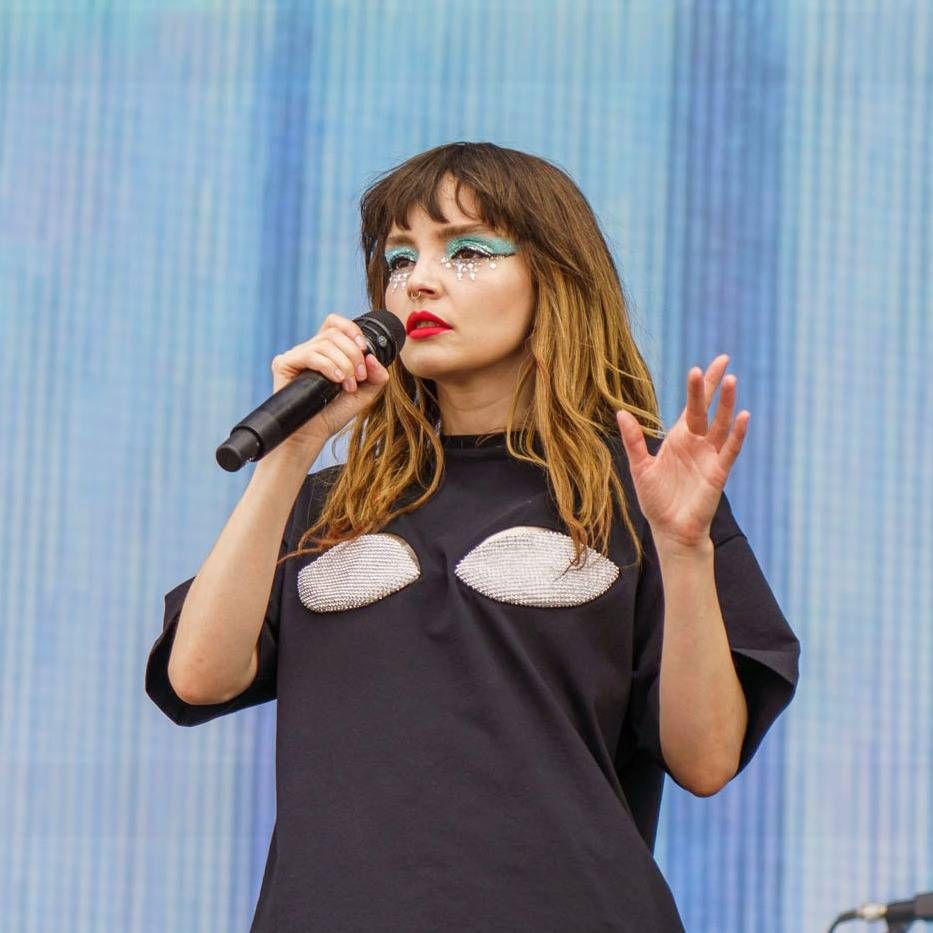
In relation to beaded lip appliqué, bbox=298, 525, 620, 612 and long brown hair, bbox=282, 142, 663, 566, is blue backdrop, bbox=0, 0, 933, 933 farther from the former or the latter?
beaded lip appliqué, bbox=298, 525, 620, 612

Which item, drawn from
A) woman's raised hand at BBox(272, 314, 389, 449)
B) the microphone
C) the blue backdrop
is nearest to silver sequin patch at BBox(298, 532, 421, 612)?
woman's raised hand at BBox(272, 314, 389, 449)

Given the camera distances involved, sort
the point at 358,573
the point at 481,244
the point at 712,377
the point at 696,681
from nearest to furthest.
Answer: the point at 712,377, the point at 696,681, the point at 358,573, the point at 481,244

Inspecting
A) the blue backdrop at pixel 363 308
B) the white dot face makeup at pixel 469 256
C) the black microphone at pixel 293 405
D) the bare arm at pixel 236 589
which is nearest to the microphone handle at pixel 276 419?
the black microphone at pixel 293 405

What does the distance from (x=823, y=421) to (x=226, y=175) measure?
112cm

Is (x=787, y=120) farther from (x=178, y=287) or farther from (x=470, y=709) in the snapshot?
(x=470, y=709)

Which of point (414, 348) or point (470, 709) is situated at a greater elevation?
point (414, 348)

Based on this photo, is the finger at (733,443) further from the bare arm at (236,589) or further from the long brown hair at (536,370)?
the bare arm at (236,589)

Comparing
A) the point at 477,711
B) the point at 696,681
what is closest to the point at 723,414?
the point at 696,681

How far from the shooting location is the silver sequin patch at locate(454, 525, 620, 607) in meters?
1.54

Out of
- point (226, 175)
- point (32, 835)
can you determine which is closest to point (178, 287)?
point (226, 175)

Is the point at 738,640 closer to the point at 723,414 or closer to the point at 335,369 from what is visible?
the point at 723,414

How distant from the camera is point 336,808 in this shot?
1.48m

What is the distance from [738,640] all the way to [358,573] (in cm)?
38

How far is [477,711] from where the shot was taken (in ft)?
4.91
